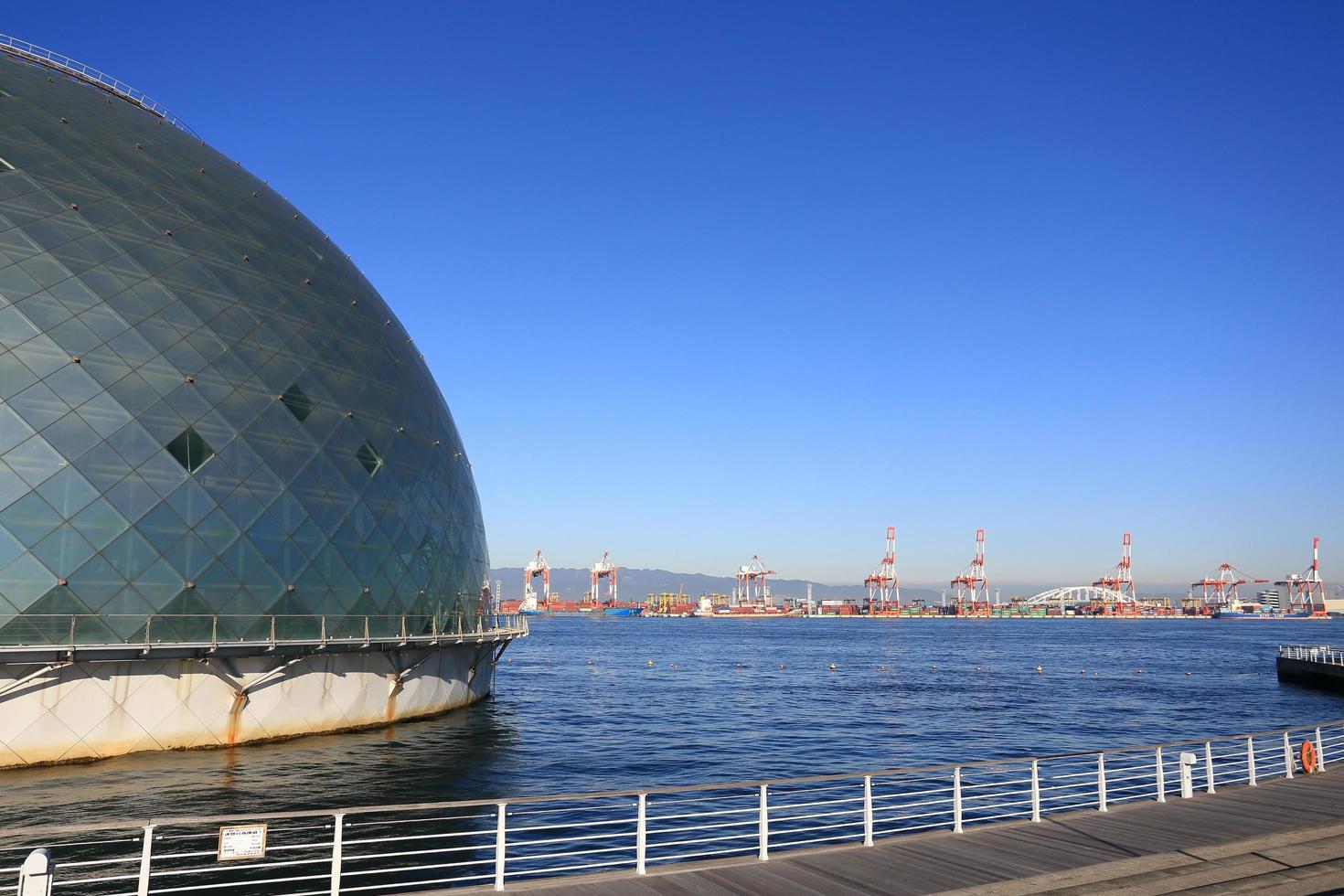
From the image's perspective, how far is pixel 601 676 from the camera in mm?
86688

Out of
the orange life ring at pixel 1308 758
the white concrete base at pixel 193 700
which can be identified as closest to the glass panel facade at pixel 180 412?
the white concrete base at pixel 193 700

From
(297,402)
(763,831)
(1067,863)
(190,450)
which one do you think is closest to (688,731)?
(297,402)

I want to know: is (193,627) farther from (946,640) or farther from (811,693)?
(946,640)

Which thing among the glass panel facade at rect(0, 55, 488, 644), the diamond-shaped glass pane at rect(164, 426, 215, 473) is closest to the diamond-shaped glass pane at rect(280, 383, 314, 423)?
the glass panel facade at rect(0, 55, 488, 644)

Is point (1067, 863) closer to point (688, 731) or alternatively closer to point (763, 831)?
point (763, 831)

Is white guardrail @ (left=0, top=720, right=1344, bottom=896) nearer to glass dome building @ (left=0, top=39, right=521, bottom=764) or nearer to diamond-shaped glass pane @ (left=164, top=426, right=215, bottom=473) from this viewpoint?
glass dome building @ (left=0, top=39, right=521, bottom=764)

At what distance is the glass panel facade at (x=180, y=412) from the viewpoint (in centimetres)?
3048

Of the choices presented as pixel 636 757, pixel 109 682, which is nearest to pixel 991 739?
pixel 636 757

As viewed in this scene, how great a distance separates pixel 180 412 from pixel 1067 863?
102ft

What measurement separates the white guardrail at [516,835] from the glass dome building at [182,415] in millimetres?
9835

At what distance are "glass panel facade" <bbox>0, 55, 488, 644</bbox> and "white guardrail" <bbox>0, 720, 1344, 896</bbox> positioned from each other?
33.9 feet

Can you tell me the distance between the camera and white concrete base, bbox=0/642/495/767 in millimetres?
29234

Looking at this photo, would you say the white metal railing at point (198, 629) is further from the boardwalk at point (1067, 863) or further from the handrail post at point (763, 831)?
the handrail post at point (763, 831)

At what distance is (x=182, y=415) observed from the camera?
33.7m
